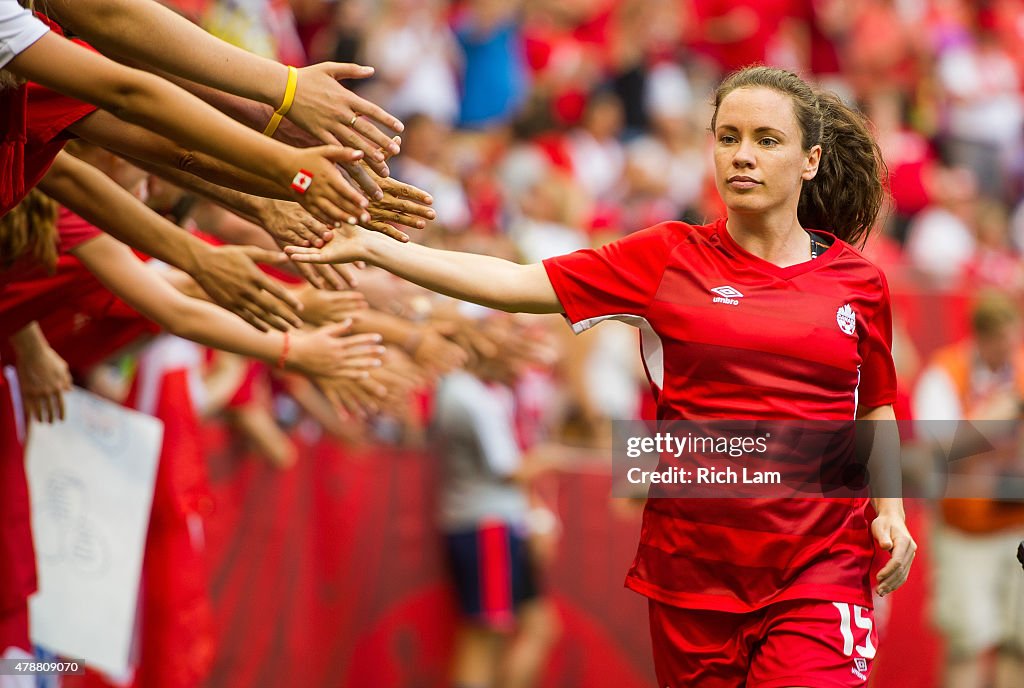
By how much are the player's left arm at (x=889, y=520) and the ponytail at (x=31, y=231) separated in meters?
2.59

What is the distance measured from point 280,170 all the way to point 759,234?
1.44 metres

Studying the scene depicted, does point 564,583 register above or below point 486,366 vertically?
below

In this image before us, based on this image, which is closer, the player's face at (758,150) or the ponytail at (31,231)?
the player's face at (758,150)

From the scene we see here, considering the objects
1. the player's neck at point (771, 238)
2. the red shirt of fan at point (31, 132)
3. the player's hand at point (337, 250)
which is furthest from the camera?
the player's neck at point (771, 238)

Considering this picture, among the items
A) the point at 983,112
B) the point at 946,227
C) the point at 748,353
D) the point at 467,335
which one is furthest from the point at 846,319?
the point at 983,112

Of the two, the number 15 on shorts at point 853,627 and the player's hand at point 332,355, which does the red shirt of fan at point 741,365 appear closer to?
the number 15 on shorts at point 853,627

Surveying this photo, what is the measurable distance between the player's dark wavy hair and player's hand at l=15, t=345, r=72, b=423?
2505mm

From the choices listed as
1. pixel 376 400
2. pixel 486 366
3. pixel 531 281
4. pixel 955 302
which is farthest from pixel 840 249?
pixel 955 302

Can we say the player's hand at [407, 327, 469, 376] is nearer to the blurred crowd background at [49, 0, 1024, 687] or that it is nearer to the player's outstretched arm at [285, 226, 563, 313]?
the blurred crowd background at [49, 0, 1024, 687]

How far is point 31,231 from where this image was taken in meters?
4.68

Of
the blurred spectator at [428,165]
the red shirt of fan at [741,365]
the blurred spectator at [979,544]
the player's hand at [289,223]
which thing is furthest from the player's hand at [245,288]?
the blurred spectator at [979,544]

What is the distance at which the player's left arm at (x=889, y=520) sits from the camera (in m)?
4.08

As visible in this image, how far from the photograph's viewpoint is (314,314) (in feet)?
16.7

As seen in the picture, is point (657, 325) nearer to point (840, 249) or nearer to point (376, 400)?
point (840, 249)
